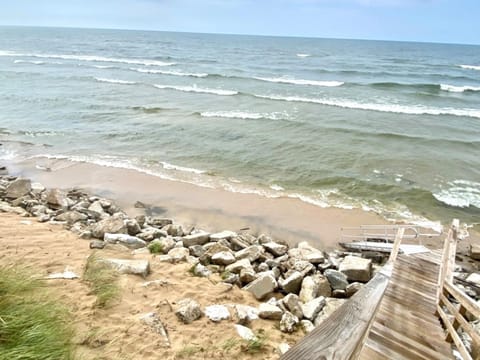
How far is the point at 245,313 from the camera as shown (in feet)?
15.1

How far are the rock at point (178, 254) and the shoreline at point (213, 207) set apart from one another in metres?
2.44

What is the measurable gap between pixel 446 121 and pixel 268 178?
15.8 metres

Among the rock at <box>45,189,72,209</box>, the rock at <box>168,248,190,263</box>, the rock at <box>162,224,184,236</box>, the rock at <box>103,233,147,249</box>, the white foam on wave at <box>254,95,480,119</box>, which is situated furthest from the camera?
the white foam on wave at <box>254,95,480,119</box>

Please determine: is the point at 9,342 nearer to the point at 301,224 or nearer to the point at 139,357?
the point at 139,357

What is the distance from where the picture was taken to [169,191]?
11.1m

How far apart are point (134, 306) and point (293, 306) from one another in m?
2.37

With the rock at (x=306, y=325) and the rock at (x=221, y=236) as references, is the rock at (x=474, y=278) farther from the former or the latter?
the rock at (x=221, y=236)

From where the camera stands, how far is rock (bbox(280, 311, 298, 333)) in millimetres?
4511

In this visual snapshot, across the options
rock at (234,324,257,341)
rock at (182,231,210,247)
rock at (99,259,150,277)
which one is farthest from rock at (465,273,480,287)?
rock at (99,259,150,277)

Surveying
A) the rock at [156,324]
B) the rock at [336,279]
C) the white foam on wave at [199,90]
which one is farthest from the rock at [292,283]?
the white foam on wave at [199,90]

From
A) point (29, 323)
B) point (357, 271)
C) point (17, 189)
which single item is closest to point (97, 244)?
point (29, 323)

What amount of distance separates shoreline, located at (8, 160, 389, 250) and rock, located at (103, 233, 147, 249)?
2.51 metres

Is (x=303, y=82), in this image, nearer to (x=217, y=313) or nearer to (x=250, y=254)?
(x=250, y=254)

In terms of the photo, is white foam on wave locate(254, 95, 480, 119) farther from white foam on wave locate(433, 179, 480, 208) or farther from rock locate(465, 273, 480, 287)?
rock locate(465, 273, 480, 287)
